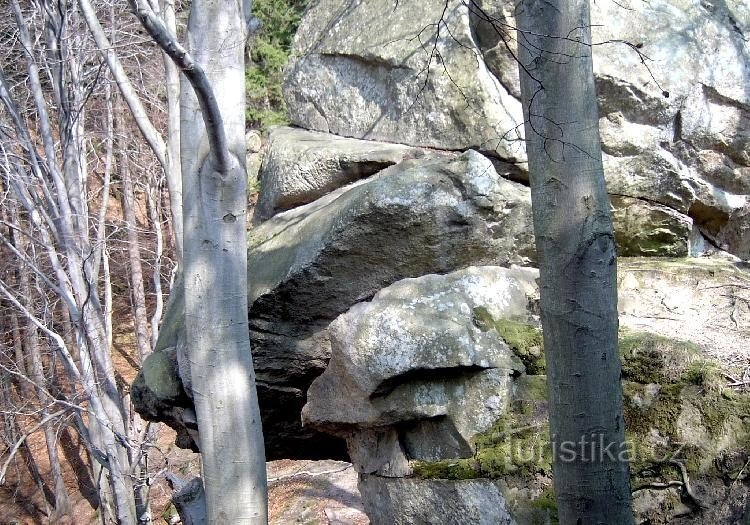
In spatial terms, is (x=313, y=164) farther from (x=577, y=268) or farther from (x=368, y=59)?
(x=577, y=268)

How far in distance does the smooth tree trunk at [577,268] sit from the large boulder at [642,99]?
2374mm

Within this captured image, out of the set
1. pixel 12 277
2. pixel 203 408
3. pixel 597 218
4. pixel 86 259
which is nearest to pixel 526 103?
pixel 597 218

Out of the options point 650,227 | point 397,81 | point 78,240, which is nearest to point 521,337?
point 650,227

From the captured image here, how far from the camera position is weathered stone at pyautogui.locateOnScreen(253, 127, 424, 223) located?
222 inches

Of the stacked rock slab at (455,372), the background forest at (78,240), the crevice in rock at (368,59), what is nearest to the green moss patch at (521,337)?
the stacked rock slab at (455,372)

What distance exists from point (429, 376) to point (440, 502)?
717mm

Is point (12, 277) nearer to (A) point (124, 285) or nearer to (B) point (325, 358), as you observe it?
(A) point (124, 285)

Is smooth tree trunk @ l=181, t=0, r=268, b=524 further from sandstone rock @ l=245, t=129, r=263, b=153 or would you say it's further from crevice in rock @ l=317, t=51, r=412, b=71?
sandstone rock @ l=245, t=129, r=263, b=153

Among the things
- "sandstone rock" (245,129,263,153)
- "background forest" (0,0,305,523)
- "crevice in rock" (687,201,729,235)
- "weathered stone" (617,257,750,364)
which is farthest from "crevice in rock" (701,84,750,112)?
"sandstone rock" (245,129,263,153)

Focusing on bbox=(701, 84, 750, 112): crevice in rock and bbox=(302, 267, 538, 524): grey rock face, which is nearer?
bbox=(302, 267, 538, 524): grey rock face

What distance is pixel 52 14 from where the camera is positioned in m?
8.73

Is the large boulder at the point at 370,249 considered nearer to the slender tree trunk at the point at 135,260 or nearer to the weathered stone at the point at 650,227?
the weathered stone at the point at 650,227

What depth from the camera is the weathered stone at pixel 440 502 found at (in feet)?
13.0

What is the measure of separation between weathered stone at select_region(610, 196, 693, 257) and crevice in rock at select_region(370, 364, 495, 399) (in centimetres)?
177
